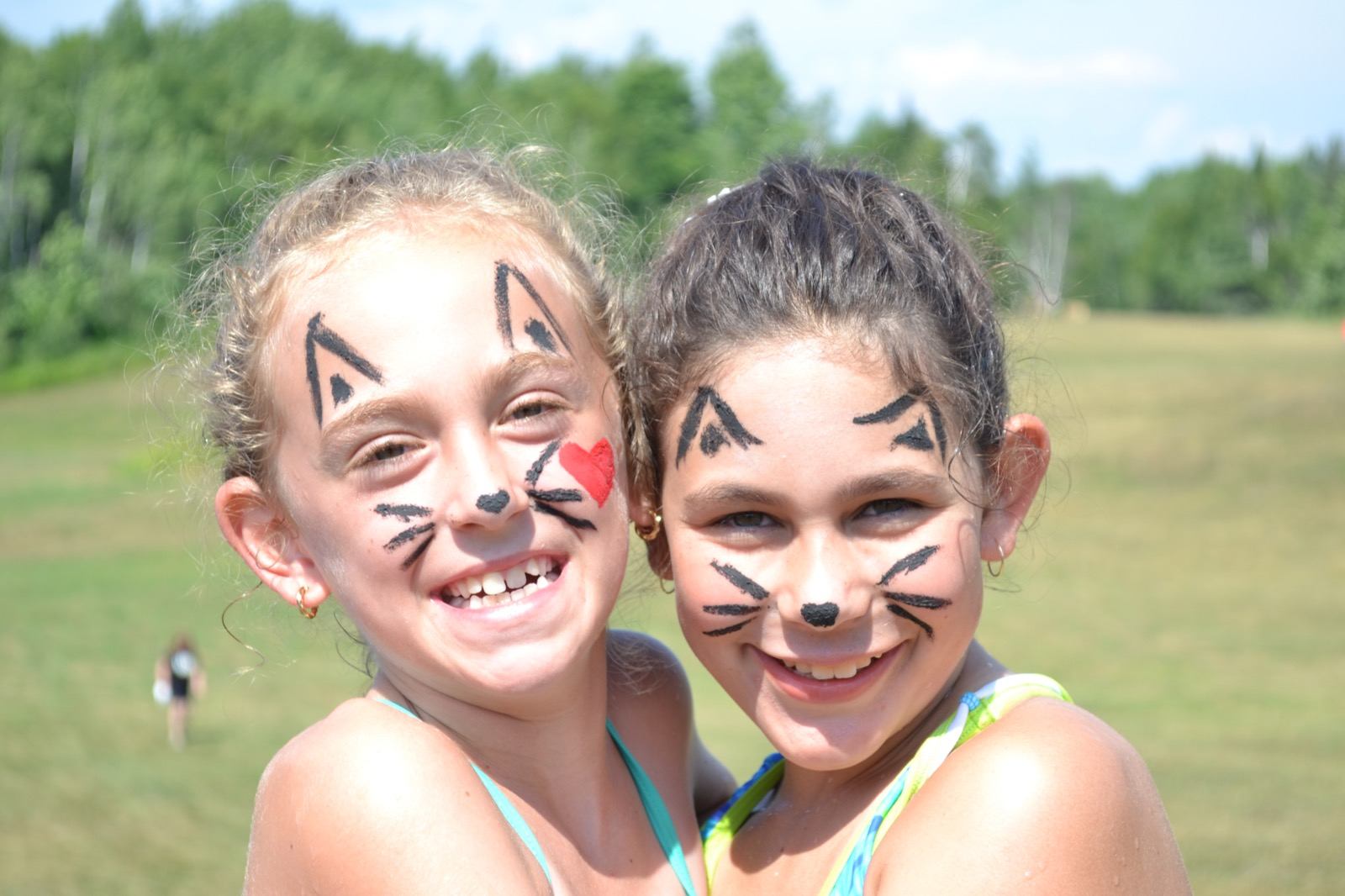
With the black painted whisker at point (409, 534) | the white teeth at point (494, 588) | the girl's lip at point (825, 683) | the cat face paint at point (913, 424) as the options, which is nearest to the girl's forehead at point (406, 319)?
the black painted whisker at point (409, 534)

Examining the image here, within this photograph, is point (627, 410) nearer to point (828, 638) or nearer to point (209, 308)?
point (828, 638)

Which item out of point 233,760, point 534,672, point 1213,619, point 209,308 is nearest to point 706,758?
point 534,672

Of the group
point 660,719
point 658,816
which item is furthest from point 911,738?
point 660,719

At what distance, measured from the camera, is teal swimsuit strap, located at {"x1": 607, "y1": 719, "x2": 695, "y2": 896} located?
2709 mm

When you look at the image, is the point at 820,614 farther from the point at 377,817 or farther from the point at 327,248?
the point at 327,248

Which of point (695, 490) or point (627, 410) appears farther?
point (627, 410)

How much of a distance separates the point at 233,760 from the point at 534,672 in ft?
37.5

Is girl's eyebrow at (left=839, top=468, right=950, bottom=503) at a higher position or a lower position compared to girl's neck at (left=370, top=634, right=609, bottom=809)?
higher

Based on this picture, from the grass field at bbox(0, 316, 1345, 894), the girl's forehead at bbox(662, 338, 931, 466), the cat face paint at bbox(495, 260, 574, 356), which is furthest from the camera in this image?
the grass field at bbox(0, 316, 1345, 894)

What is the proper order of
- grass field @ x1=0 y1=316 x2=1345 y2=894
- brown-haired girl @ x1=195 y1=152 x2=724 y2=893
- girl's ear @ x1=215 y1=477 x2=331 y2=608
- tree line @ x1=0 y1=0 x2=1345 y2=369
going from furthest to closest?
tree line @ x1=0 y1=0 x2=1345 y2=369 → grass field @ x1=0 y1=316 x2=1345 y2=894 → girl's ear @ x1=215 y1=477 x2=331 y2=608 → brown-haired girl @ x1=195 y1=152 x2=724 y2=893

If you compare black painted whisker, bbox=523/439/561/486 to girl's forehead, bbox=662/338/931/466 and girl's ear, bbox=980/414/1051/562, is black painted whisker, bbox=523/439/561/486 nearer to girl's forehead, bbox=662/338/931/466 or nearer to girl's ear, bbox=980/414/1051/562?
girl's forehead, bbox=662/338/931/466

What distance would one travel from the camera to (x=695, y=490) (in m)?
2.46

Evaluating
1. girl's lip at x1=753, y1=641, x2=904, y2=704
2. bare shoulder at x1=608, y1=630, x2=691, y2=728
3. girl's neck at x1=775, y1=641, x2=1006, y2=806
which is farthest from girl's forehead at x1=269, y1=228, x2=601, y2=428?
girl's neck at x1=775, y1=641, x2=1006, y2=806

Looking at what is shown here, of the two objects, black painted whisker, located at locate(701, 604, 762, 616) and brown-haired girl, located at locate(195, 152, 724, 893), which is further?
black painted whisker, located at locate(701, 604, 762, 616)
